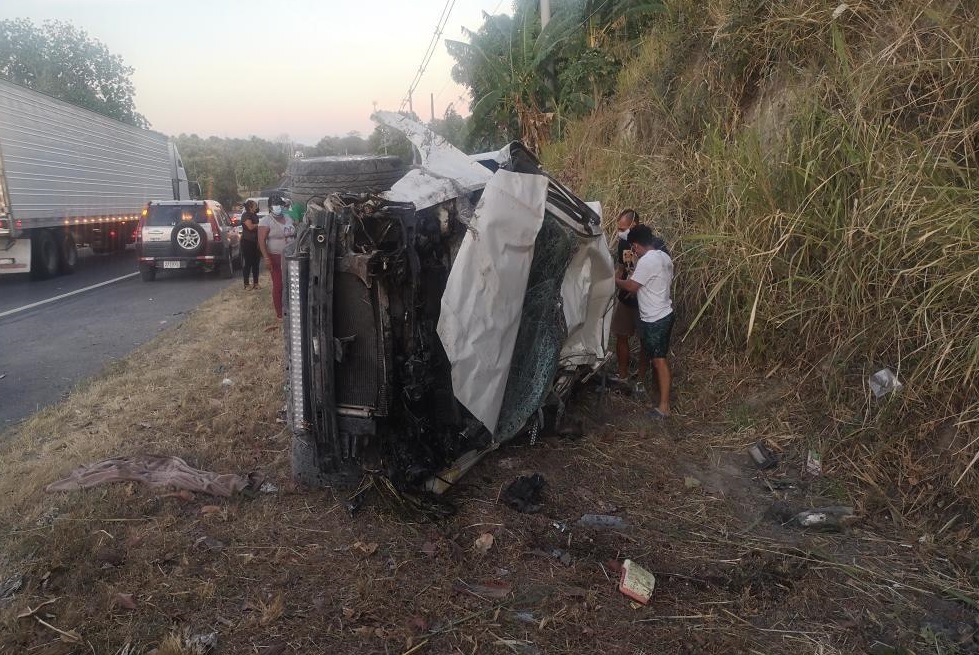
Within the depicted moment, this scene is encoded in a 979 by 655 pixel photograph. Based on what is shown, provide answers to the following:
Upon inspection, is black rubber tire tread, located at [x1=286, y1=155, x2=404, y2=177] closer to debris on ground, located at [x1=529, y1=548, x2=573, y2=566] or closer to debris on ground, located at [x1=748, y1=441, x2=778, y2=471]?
debris on ground, located at [x1=529, y1=548, x2=573, y2=566]

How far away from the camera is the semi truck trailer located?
43.1 feet

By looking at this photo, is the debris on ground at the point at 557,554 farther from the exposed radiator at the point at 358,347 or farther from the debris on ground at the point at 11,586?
the debris on ground at the point at 11,586

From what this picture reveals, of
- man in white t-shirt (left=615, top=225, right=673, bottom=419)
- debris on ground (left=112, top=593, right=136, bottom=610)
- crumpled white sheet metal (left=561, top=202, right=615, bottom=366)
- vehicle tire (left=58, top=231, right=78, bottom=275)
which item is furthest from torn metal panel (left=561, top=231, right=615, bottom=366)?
vehicle tire (left=58, top=231, right=78, bottom=275)

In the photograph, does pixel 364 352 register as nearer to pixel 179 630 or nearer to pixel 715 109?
pixel 179 630

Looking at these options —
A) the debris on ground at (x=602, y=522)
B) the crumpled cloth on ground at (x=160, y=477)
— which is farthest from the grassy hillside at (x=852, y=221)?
the crumpled cloth on ground at (x=160, y=477)

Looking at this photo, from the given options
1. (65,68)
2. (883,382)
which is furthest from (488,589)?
(65,68)

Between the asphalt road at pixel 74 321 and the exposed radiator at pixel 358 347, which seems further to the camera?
the asphalt road at pixel 74 321

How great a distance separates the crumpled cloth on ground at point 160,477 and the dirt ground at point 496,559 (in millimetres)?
78

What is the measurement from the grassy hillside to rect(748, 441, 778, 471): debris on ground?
0.36 metres

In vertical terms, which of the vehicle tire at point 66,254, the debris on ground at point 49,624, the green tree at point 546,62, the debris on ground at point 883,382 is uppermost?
the green tree at point 546,62

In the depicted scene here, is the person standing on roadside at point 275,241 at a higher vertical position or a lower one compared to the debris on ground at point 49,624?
higher

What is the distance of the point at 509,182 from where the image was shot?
3.86 m

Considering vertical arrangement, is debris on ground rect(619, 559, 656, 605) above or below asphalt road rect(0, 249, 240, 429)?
below

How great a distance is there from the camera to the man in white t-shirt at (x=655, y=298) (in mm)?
5301
